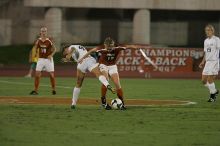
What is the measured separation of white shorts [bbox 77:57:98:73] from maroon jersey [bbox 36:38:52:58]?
6597 millimetres

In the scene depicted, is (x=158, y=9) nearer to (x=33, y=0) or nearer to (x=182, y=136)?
(x=33, y=0)

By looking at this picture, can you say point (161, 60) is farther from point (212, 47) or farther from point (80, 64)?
point (80, 64)

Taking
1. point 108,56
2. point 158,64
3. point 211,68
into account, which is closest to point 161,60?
point 158,64

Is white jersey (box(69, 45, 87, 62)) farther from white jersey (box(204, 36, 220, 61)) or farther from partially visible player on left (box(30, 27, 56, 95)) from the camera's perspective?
partially visible player on left (box(30, 27, 56, 95))

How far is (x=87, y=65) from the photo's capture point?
1992 cm

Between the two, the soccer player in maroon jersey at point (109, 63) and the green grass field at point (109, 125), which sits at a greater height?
the soccer player in maroon jersey at point (109, 63)

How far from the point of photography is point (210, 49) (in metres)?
23.0

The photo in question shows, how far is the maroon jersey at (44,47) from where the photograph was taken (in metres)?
26.4

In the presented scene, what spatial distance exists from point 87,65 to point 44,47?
678 centimetres

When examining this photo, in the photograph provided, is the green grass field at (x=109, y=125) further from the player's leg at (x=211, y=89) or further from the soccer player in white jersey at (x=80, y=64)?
the soccer player in white jersey at (x=80, y=64)

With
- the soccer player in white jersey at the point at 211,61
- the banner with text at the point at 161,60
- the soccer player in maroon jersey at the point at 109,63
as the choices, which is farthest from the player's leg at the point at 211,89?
the banner with text at the point at 161,60

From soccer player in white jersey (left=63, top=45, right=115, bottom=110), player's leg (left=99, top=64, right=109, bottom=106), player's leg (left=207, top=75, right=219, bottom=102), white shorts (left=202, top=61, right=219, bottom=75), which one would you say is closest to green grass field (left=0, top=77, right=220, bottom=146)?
player's leg (left=99, top=64, right=109, bottom=106)

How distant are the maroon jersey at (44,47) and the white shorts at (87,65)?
21.6 ft

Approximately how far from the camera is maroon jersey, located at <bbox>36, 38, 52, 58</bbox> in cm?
2641
